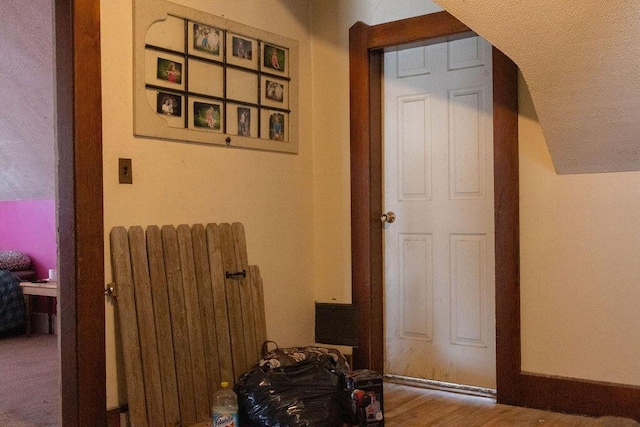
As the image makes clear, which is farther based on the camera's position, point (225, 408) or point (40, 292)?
point (40, 292)

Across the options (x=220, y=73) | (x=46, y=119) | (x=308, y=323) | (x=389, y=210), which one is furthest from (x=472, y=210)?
(x=46, y=119)

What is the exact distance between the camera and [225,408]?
275 cm

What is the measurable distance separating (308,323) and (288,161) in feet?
3.06

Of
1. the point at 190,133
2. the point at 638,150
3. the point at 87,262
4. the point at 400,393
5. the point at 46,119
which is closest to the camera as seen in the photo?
the point at 87,262

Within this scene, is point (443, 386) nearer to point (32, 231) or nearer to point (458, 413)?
point (458, 413)

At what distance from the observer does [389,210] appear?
370 cm

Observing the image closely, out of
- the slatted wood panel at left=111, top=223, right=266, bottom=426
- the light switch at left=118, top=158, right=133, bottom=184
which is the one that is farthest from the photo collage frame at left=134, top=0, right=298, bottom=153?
the slatted wood panel at left=111, top=223, right=266, bottom=426

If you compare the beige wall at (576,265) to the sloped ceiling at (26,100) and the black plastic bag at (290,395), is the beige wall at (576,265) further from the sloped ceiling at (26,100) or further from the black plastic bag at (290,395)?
the sloped ceiling at (26,100)

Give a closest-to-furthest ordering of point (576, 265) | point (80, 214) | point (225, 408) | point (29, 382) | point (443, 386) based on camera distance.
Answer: point (80, 214), point (225, 408), point (576, 265), point (443, 386), point (29, 382)

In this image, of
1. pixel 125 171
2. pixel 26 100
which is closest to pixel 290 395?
pixel 125 171

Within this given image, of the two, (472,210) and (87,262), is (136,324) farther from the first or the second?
(472,210)

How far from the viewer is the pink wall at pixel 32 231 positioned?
5.63 m

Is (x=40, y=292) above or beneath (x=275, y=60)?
beneath

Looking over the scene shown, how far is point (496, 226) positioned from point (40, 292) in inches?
142
